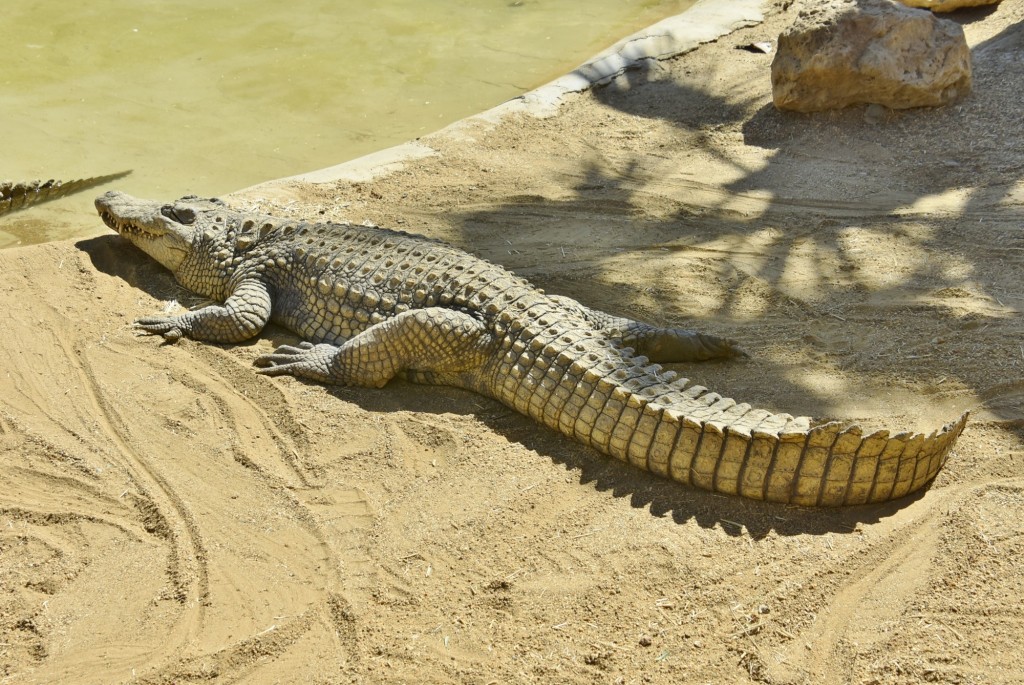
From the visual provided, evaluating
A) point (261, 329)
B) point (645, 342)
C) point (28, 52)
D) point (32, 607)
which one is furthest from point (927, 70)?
point (28, 52)

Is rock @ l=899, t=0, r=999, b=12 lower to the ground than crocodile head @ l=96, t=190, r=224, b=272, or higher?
higher

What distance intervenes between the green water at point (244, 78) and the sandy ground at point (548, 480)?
1.52m

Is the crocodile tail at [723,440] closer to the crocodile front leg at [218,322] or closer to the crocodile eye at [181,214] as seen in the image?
the crocodile front leg at [218,322]

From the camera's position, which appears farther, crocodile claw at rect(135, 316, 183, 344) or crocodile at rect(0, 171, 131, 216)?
crocodile at rect(0, 171, 131, 216)

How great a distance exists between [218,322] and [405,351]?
124cm

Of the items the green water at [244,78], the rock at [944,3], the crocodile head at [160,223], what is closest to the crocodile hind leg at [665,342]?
the crocodile head at [160,223]

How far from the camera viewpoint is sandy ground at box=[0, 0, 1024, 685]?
339cm

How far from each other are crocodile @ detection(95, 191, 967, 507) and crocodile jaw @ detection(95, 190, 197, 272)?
1 cm

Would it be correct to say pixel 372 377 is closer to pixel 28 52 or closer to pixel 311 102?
pixel 311 102

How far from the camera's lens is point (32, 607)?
3.63 m

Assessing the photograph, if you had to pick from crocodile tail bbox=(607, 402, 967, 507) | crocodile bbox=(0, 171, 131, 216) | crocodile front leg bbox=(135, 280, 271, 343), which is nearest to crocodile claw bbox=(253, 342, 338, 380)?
crocodile front leg bbox=(135, 280, 271, 343)

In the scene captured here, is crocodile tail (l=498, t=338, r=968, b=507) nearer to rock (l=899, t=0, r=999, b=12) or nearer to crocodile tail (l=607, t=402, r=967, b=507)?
crocodile tail (l=607, t=402, r=967, b=507)

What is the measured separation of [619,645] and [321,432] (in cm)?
200

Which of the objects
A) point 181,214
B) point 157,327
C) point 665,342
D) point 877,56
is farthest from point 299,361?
point 877,56
